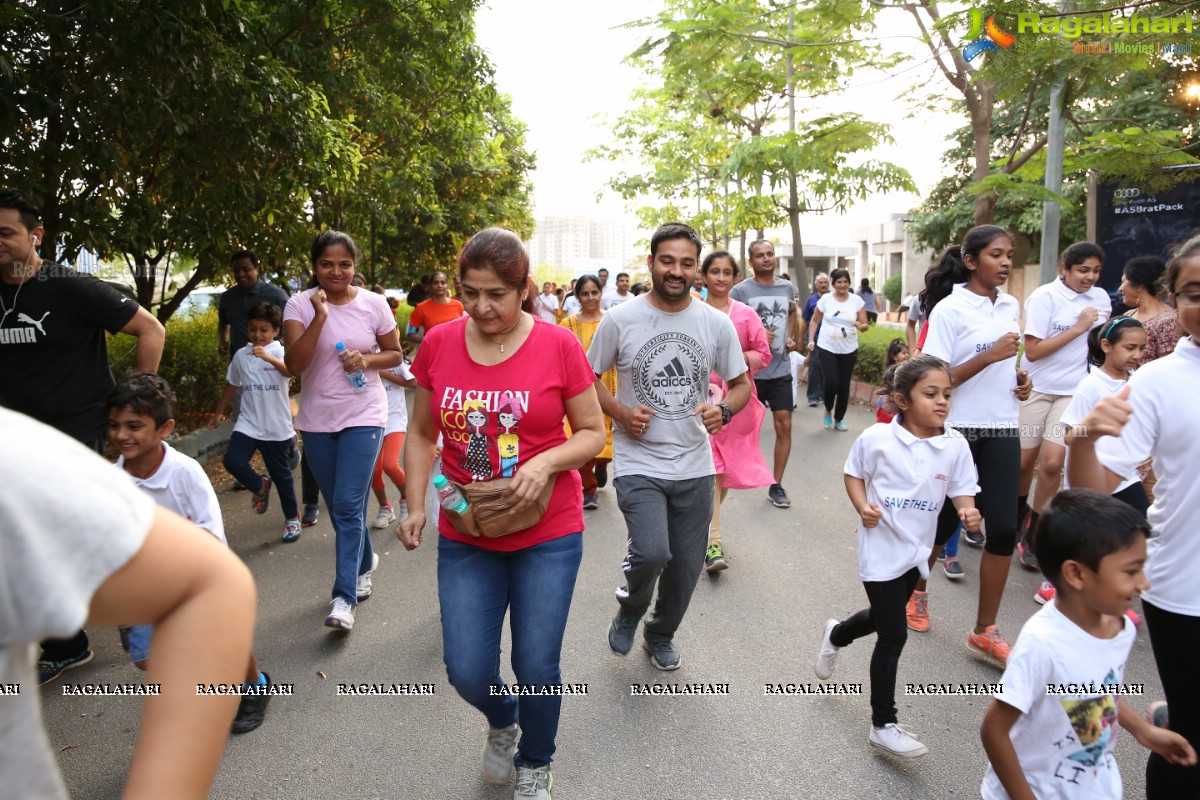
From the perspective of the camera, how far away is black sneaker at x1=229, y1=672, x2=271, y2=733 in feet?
11.0

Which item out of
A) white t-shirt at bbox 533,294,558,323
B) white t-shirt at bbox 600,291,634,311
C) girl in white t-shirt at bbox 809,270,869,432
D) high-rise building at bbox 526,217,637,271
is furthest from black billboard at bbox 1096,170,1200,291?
high-rise building at bbox 526,217,637,271

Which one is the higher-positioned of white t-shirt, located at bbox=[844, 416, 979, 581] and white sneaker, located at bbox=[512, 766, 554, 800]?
white t-shirt, located at bbox=[844, 416, 979, 581]

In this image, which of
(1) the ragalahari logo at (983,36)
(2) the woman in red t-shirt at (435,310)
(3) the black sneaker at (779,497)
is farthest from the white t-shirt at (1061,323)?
(2) the woman in red t-shirt at (435,310)

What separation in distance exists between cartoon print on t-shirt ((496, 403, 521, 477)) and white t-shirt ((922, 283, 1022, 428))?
2379mm

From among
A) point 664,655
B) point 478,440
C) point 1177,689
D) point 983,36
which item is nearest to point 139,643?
point 478,440

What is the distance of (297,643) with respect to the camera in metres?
4.22

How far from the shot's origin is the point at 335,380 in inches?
173

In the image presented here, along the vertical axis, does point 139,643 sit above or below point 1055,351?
below

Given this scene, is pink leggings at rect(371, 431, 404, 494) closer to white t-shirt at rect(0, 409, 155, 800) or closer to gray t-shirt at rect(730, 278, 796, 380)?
gray t-shirt at rect(730, 278, 796, 380)

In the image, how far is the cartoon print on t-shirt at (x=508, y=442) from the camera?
8.79 feet

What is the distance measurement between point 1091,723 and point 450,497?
1.91 meters

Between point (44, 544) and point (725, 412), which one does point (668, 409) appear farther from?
point (44, 544)

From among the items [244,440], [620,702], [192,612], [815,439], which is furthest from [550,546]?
[815,439]

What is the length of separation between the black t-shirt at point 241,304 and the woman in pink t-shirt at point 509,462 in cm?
497
